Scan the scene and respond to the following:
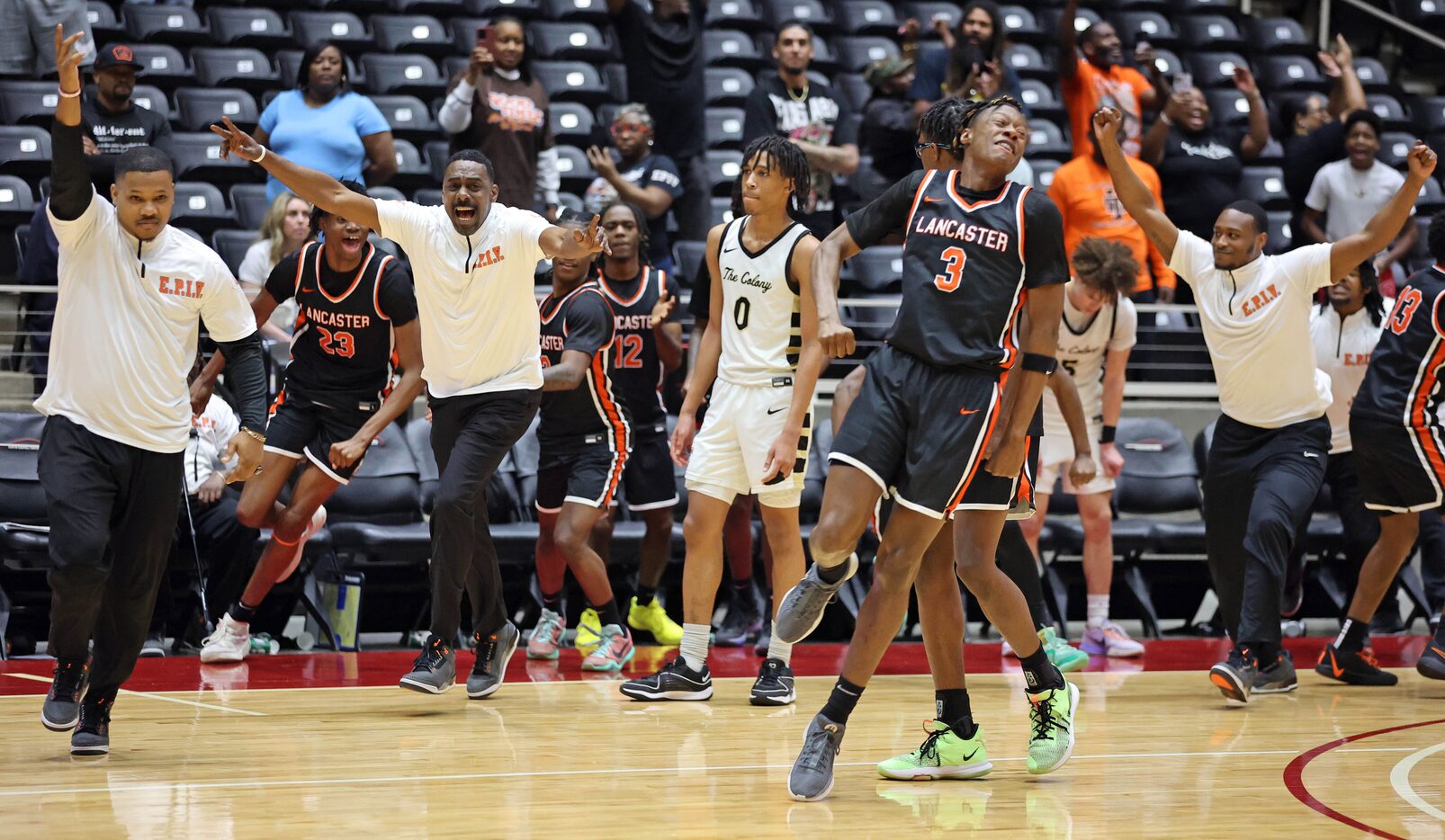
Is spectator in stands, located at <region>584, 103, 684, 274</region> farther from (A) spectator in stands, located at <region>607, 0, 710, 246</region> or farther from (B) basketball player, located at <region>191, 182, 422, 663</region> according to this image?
(B) basketball player, located at <region>191, 182, 422, 663</region>

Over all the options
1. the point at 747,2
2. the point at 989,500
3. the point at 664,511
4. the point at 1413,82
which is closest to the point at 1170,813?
the point at 989,500

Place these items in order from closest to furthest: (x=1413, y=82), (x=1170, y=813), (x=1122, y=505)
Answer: (x=1170, y=813)
(x=1122, y=505)
(x=1413, y=82)

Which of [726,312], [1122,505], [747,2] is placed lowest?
[1122,505]

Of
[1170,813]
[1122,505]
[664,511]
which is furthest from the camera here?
[1122,505]

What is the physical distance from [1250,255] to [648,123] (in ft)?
13.8

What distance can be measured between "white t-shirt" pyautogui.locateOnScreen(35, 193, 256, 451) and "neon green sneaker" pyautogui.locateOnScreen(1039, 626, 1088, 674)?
4.18 meters

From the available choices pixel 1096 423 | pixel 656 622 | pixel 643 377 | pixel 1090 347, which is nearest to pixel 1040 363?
pixel 1090 347

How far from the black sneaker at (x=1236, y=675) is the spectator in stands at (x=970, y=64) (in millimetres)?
4043

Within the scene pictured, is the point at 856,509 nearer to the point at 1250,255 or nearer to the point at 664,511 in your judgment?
the point at 1250,255

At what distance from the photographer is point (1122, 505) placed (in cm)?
986

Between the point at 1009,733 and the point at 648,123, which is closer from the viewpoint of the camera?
the point at 1009,733

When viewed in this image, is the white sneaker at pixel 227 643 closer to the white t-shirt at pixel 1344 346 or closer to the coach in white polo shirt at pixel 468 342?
the coach in white polo shirt at pixel 468 342

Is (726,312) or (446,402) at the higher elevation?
(726,312)

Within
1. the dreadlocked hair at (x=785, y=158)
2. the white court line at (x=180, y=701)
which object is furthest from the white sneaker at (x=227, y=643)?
the dreadlocked hair at (x=785, y=158)
